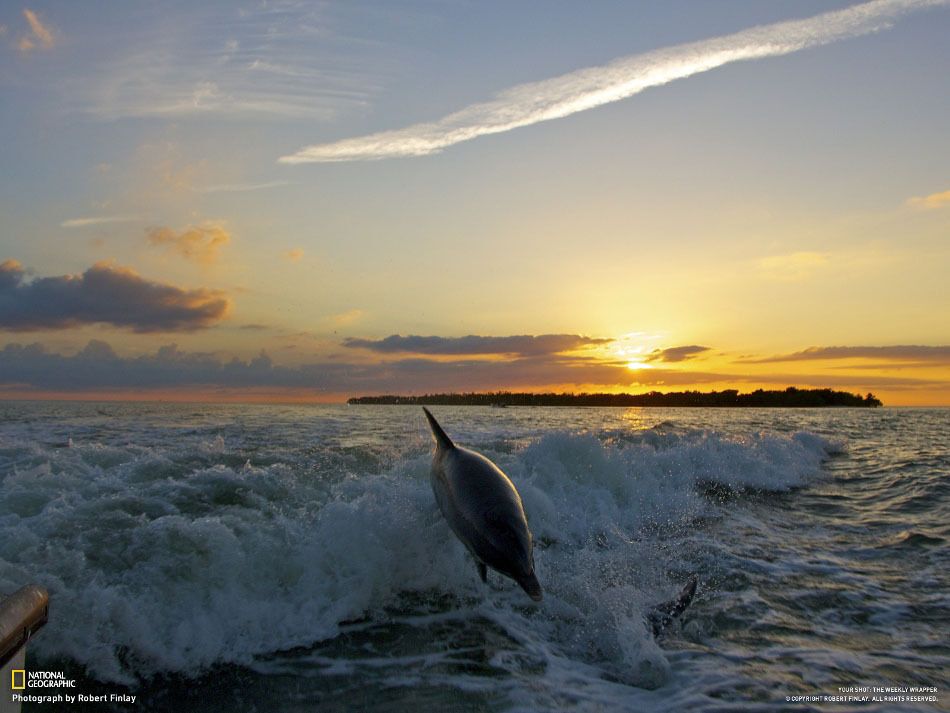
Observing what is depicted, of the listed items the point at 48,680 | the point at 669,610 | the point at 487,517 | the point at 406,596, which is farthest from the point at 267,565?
the point at 669,610

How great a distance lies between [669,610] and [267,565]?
195 inches

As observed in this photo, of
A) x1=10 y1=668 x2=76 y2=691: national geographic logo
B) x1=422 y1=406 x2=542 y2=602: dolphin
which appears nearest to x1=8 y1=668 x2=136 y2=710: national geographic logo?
x1=10 y1=668 x2=76 y2=691: national geographic logo

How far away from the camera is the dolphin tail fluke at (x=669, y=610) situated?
6.70 metres

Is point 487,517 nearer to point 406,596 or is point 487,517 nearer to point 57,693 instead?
point 406,596

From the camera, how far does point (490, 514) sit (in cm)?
450

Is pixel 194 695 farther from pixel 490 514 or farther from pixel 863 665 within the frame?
pixel 863 665

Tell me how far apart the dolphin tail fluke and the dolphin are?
2915 mm

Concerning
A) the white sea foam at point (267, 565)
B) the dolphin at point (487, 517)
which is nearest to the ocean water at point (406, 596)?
the white sea foam at point (267, 565)

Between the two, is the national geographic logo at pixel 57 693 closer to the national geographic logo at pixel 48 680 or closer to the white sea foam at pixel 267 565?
the national geographic logo at pixel 48 680

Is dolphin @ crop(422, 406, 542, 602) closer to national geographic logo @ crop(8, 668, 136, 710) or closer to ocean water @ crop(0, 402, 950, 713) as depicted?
ocean water @ crop(0, 402, 950, 713)

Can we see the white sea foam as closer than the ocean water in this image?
No

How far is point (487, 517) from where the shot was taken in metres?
4.48

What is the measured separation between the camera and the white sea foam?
18.5ft

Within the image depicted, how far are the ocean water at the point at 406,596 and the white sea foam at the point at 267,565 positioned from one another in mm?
28
